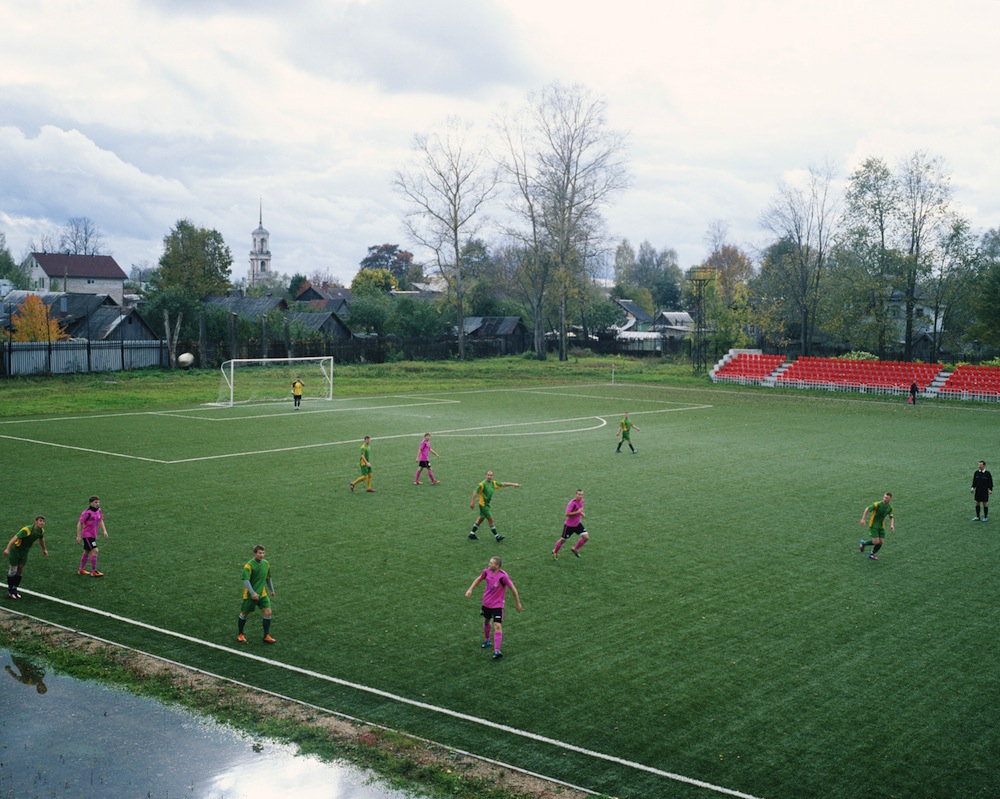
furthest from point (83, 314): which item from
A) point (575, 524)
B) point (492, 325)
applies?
point (575, 524)

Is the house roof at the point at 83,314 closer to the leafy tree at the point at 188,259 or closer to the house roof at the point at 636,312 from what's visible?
the leafy tree at the point at 188,259

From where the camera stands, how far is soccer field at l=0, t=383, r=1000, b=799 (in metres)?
10.3

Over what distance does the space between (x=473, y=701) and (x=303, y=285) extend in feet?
418

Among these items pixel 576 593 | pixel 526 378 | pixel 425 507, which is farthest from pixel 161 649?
pixel 526 378

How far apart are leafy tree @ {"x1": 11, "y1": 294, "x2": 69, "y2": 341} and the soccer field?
131ft

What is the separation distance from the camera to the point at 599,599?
50.0ft

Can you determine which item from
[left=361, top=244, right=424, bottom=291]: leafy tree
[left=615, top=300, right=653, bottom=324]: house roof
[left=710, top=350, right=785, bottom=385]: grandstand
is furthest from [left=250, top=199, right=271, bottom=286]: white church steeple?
[left=710, top=350, right=785, bottom=385]: grandstand

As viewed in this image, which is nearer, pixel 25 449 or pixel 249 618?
pixel 249 618

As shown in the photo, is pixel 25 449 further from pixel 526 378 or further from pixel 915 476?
pixel 526 378

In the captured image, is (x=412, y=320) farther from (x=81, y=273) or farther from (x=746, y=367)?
(x=81, y=273)

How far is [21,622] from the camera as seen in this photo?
1404cm

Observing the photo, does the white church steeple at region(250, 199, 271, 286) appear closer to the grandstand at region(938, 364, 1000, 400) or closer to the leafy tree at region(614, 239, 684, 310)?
the leafy tree at region(614, 239, 684, 310)

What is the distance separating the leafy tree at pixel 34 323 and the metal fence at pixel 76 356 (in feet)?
20.7

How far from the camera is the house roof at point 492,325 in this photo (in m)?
101
